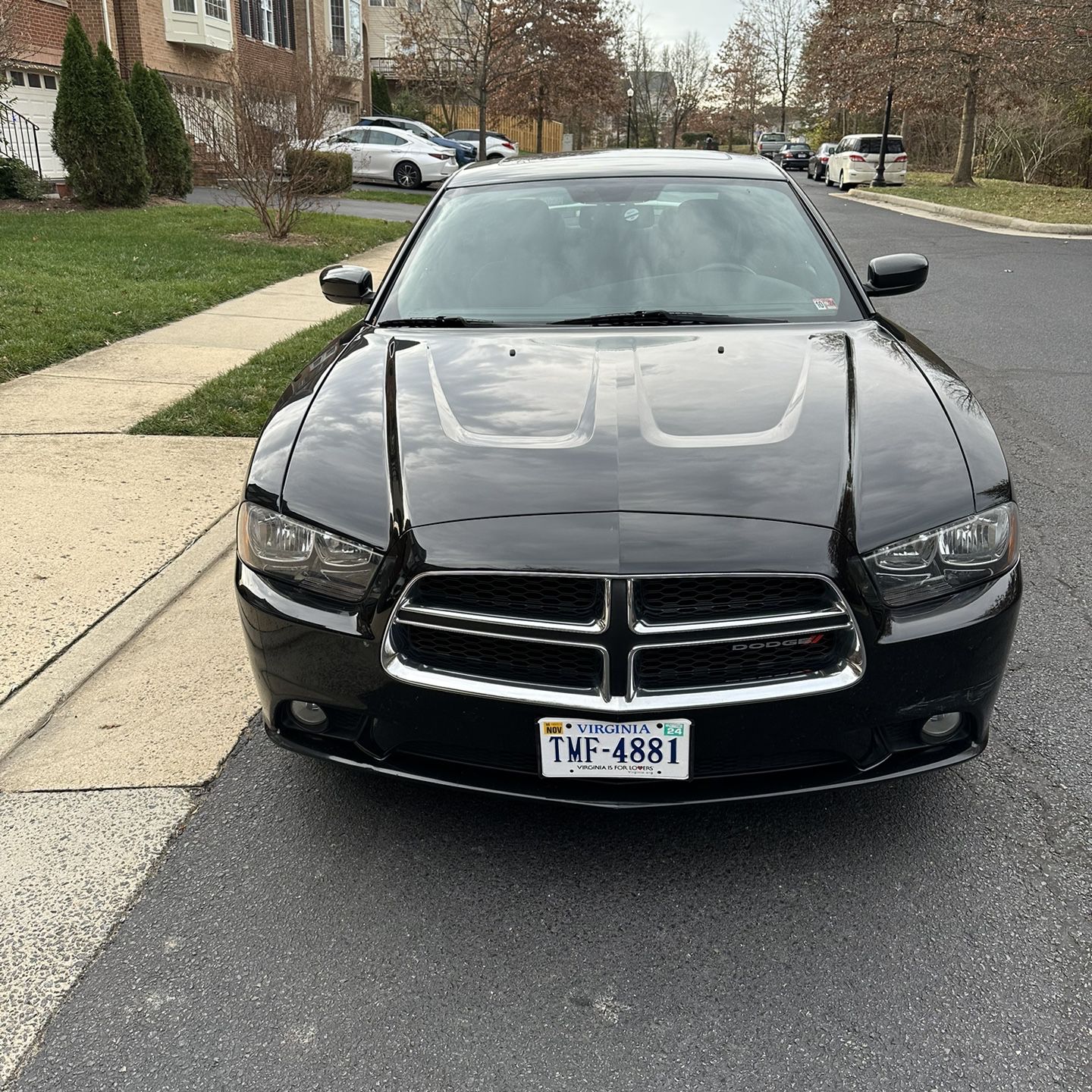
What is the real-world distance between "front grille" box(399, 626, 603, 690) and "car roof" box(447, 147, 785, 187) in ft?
8.22

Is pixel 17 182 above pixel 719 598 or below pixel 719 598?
above

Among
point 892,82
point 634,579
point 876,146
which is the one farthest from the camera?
point 876,146

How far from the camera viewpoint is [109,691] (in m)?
3.49

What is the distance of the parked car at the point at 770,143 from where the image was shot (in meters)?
58.2

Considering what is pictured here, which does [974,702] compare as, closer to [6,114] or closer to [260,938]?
[260,938]

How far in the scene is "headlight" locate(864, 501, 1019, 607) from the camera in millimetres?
2346

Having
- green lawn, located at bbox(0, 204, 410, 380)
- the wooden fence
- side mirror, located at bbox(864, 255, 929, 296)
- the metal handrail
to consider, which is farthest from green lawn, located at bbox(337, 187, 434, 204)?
side mirror, located at bbox(864, 255, 929, 296)

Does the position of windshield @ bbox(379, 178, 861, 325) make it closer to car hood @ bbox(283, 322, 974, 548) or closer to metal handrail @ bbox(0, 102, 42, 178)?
car hood @ bbox(283, 322, 974, 548)

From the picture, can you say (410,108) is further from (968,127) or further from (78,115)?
(78,115)

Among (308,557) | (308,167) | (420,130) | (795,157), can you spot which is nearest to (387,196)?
(420,130)

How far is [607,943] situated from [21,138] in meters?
23.8

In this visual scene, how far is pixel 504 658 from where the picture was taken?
2.34 m

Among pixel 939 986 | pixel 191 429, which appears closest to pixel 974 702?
pixel 939 986

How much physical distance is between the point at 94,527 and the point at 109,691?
1.45 m
